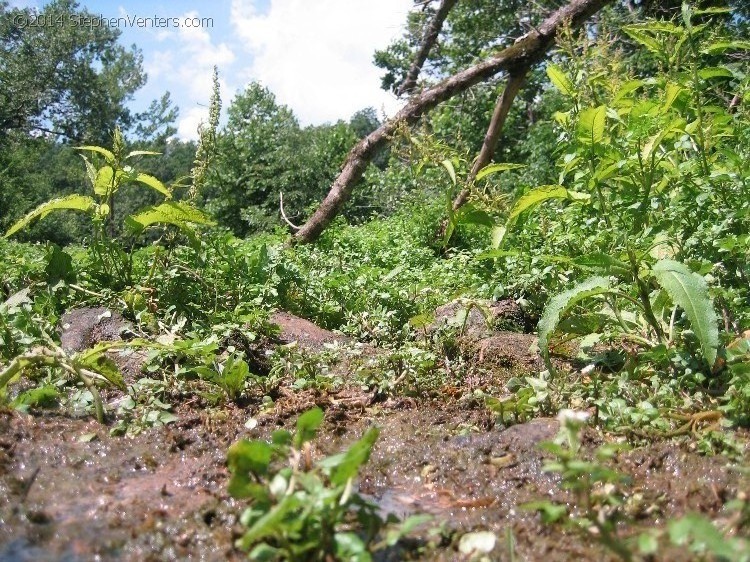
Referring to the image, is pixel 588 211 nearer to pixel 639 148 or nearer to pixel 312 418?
pixel 639 148

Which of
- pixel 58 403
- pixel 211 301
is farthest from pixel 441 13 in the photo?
pixel 58 403

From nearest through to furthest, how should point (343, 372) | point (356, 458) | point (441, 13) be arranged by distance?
point (356, 458) → point (343, 372) → point (441, 13)

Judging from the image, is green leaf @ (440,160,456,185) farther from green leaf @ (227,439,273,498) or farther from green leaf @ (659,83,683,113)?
green leaf @ (227,439,273,498)

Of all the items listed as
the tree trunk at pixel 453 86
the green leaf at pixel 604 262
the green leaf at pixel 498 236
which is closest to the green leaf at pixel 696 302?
the green leaf at pixel 604 262

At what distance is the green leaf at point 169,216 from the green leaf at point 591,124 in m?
2.00

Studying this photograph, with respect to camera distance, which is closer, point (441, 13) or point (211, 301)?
point (211, 301)

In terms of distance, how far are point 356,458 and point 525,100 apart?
43.6ft

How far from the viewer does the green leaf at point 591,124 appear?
8.38 ft

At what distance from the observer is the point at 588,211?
3.66 m

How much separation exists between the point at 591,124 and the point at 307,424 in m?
1.71

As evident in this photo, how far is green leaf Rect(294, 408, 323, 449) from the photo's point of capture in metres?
1.59

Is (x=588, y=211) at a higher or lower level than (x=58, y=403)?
higher

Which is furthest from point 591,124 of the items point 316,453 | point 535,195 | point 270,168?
point 270,168

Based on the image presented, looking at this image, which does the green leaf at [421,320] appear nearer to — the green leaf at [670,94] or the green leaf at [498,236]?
the green leaf at [498,236]
